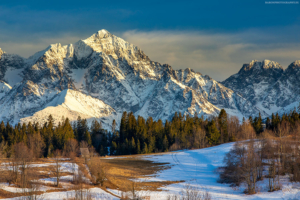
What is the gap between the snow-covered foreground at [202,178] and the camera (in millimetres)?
54625

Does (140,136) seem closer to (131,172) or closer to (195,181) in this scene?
(131,172)

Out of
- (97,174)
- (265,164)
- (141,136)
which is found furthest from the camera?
(141,136)

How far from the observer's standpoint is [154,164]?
277 ft

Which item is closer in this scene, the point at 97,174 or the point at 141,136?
the point at 97,174

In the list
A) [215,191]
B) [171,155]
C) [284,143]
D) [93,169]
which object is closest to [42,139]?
[171,155]

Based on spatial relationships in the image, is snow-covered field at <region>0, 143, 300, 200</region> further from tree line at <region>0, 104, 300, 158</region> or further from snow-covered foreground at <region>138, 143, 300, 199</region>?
tree line at <region>0, 104, 300, 158</region>

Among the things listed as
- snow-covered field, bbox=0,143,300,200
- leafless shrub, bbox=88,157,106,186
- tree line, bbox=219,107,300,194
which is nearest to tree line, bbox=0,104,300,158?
snow-covered field, bbox=0,143,300,200

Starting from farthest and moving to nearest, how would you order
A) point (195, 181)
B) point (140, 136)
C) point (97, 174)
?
point (140, 136) < point (195, 181) < point (97, 174)

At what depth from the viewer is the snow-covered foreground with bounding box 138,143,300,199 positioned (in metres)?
54.6

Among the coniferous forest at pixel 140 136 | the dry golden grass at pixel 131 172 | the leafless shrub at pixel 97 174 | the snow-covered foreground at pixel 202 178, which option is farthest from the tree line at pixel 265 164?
the coniferous forest at pixel 140 136

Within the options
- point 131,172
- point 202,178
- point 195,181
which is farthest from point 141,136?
point 195,181

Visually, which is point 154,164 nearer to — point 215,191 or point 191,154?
point 191,154

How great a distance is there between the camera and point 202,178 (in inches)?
2707

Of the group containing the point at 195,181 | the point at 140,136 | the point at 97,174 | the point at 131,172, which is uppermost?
the point at 140,136
